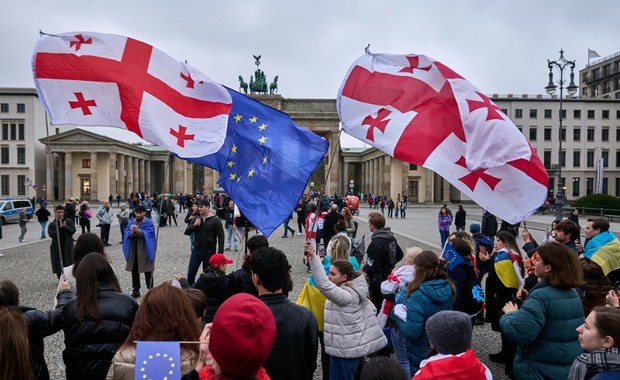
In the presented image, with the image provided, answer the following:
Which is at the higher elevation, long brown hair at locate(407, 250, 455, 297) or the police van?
long brown hair at locate(407, 250, 455, 297)

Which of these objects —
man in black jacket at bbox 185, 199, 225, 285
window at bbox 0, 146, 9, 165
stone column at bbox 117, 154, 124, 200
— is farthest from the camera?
stone column at bbox 117, 154, 124, 200

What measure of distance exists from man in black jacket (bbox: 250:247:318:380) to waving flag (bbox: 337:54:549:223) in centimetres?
239

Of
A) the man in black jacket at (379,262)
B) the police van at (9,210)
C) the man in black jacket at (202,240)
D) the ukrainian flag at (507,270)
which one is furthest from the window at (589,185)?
the man in black jacket at (379,262)

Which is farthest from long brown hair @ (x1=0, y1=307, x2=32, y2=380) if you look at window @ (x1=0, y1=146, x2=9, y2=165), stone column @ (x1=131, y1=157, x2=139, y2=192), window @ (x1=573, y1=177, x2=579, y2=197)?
stone column @ (x1=131, y1=157, x2=139, y2=192)

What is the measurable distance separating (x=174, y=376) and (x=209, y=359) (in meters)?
0.31

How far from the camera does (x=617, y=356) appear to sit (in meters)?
2.68

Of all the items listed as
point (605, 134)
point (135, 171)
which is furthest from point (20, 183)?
point (605, 134)

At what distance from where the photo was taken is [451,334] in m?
2.68

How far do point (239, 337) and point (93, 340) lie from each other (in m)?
1.67

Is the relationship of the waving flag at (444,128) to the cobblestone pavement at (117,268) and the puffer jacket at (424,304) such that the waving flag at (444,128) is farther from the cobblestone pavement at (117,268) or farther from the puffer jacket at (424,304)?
the cobblestone pavement at (117,268)

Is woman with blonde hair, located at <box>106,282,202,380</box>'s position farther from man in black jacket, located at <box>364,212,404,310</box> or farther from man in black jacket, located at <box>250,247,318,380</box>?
man in black jacket, located at <box>364,212,404,310</box>

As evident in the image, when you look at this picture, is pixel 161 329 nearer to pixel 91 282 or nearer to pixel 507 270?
pixel 91 282

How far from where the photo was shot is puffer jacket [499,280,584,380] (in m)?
3.48

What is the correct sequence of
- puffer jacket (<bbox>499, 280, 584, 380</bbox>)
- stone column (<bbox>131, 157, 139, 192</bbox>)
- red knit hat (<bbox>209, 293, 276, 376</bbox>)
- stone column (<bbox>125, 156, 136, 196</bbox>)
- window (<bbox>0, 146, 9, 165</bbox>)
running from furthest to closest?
1. stone column (<bbox>131, 157, 139, 192</bbox>)
2. stone column (<bbox>125, 156, 136, 196</bbox>)
3. window (<bbox>0, 146, 9, 165</bbox>)
4. puffer jacket (<bbox>499, 280, 584, 380</bbox>)
5. red knit hat (<bbox>209, 293, 276, 376</bbox>)
